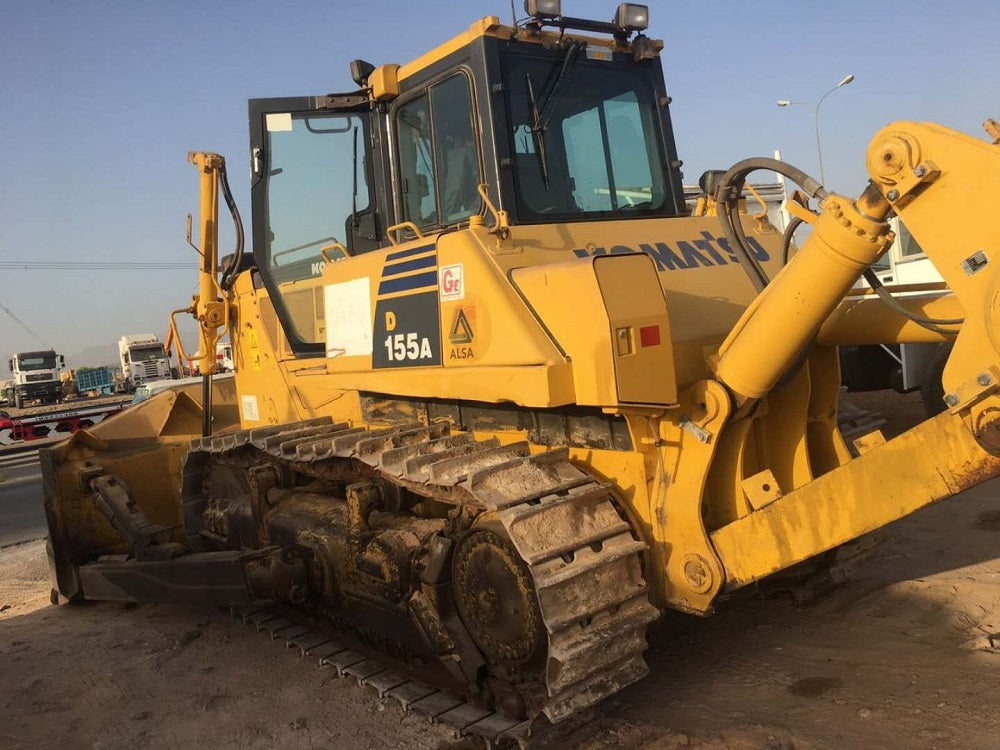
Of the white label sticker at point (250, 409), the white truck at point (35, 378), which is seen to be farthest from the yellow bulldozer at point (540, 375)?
the white truck at point (35, 378)

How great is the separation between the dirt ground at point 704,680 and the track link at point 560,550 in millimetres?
449

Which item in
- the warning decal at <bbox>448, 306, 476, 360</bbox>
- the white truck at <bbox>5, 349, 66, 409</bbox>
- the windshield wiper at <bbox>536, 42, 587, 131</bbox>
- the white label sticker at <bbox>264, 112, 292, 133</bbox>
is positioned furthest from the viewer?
the white truck at <bbox>5, 349, 66, 409</bbox>

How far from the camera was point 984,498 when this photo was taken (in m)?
6.66

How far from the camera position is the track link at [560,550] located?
3.16m

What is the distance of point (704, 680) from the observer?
4043 millimetres

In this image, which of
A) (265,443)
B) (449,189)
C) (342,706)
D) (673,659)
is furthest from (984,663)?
(265,443)

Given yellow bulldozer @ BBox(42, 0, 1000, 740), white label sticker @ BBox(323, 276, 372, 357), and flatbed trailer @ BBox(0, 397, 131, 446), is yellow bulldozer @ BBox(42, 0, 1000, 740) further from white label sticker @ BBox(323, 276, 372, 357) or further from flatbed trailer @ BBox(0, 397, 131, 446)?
flatbed trailer @ BBox(0, 397, 131, 446)

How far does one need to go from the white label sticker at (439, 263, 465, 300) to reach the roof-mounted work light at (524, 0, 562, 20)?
1379 millimetres

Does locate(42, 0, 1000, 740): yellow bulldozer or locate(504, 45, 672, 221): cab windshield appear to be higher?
locate(504, 45, 672, 221): cab windshield

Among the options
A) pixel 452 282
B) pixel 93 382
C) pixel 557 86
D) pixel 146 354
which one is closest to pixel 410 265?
pixel 452 282

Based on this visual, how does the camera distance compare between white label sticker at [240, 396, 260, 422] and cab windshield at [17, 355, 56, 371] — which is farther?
cab windshield at [17, 355, 56, 371]

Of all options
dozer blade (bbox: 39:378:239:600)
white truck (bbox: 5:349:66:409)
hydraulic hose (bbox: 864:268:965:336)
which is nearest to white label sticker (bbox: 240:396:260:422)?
dozer blade (bbox: 39:378:239:600)

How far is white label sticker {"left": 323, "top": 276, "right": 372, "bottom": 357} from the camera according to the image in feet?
14.8

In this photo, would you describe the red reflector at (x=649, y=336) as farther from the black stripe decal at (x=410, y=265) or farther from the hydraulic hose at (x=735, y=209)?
the black stripe decal at (x=410, y=265)
